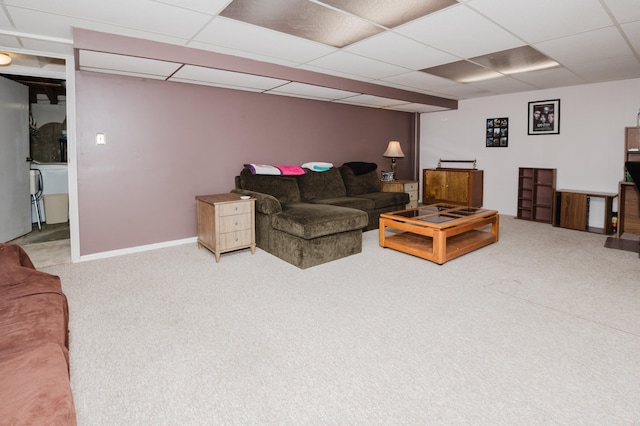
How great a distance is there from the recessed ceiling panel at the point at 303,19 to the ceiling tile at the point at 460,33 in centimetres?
40

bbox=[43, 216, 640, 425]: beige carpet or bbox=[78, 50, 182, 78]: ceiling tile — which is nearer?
bbox=[43, 216, 640, 425]: beige carpet

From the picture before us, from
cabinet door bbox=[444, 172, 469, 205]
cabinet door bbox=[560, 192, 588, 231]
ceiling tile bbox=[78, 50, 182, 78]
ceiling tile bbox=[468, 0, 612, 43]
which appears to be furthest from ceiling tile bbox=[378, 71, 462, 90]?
ceiling tile bbox=[78, 50, 182, 78]

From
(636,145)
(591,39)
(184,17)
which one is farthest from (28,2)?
(636,145)

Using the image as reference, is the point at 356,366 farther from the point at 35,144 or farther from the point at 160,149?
the point at 35,144

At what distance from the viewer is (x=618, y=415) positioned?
1607mm

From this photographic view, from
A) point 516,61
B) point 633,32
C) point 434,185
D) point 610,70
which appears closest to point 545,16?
point 633,32

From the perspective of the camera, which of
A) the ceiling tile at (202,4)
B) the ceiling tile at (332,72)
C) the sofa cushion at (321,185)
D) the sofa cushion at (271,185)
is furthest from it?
the sofa cushion at (321,185)

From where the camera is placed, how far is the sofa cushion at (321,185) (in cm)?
514

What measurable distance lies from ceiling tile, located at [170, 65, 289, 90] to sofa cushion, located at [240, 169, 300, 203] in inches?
43.3

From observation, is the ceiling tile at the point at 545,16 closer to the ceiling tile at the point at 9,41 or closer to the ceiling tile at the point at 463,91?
the ceiling tile at the point at 463,91

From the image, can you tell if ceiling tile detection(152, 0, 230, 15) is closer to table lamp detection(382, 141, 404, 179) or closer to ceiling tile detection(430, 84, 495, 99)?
ceiling tile detection(430, 84, 495, 99)

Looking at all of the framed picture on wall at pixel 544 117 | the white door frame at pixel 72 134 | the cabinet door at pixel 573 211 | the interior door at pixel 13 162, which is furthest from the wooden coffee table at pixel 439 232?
the interior door at pixel 13 162

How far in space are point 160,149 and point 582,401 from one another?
14.6ft

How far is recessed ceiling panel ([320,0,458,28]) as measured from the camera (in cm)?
250
